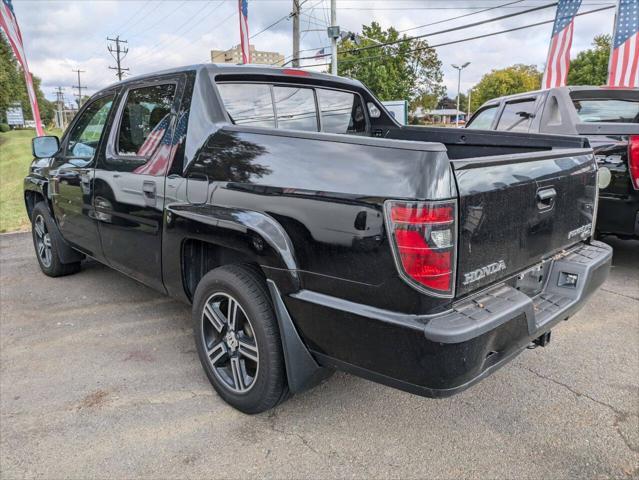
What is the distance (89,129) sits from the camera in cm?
423

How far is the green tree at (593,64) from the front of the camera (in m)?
44.1

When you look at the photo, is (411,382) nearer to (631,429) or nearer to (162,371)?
(631,429)

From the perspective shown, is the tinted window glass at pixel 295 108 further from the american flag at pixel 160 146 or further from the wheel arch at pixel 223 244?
the wheel arch at pixel 223 244

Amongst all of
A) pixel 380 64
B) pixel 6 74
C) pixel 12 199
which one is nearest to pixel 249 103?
pixel 12 199

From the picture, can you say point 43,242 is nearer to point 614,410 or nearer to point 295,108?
point 295,108

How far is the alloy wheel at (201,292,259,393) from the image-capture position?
2600 millimetres

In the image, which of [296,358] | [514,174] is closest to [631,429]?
[514,174]

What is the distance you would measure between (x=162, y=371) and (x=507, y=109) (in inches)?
222

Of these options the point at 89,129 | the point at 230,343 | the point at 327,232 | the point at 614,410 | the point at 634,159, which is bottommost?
the point at 614,410

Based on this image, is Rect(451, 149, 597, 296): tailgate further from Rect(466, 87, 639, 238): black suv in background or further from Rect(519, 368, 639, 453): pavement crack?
Rect(466, 87, 639, 238): black suv in background

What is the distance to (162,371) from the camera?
320 centimetres

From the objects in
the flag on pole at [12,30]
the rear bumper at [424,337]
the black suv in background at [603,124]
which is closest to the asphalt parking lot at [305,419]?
the rear bumper at [424,337]

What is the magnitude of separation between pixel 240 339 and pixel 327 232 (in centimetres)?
95

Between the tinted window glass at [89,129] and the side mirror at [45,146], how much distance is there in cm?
23
